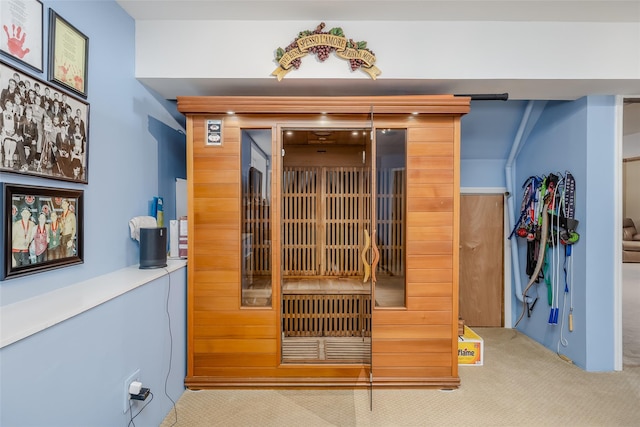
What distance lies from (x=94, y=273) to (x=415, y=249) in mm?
2112

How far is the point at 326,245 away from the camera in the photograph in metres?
2.85

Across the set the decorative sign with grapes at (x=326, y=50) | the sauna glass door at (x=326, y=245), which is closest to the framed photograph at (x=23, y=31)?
the decorative sign with grapes at (x=326, y=50)

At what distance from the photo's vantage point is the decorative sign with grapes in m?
2.25

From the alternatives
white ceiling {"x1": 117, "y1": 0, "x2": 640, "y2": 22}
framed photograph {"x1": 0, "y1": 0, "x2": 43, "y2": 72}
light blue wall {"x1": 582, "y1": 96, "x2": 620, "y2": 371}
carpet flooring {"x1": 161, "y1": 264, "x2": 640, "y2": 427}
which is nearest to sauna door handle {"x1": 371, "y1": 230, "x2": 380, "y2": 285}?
carpet flooring {"x1": 161, "y1": 264, "x2": 640, "y2": 427}

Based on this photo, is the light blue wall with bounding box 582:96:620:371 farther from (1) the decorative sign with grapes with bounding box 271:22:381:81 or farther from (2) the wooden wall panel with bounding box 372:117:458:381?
(1) the decorative sign with grapes with bounding box 271:22:381:81

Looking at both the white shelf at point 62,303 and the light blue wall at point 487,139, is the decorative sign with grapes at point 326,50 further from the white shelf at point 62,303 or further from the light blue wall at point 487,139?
the white shelf at point 62,303

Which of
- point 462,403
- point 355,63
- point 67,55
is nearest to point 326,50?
point 355,63

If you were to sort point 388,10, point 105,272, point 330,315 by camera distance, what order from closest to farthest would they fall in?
point 105,272 → point 388,10 → point 330,315

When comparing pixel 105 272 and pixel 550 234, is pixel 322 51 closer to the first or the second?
pixel 105 272

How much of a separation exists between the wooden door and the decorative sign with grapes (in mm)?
2075

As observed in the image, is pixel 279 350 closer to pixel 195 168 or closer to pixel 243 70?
pixel 195 168

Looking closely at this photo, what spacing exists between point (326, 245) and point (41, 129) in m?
2.06

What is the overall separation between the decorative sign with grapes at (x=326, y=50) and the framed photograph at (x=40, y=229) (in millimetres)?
1587

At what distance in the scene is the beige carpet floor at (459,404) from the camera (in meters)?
2.04
